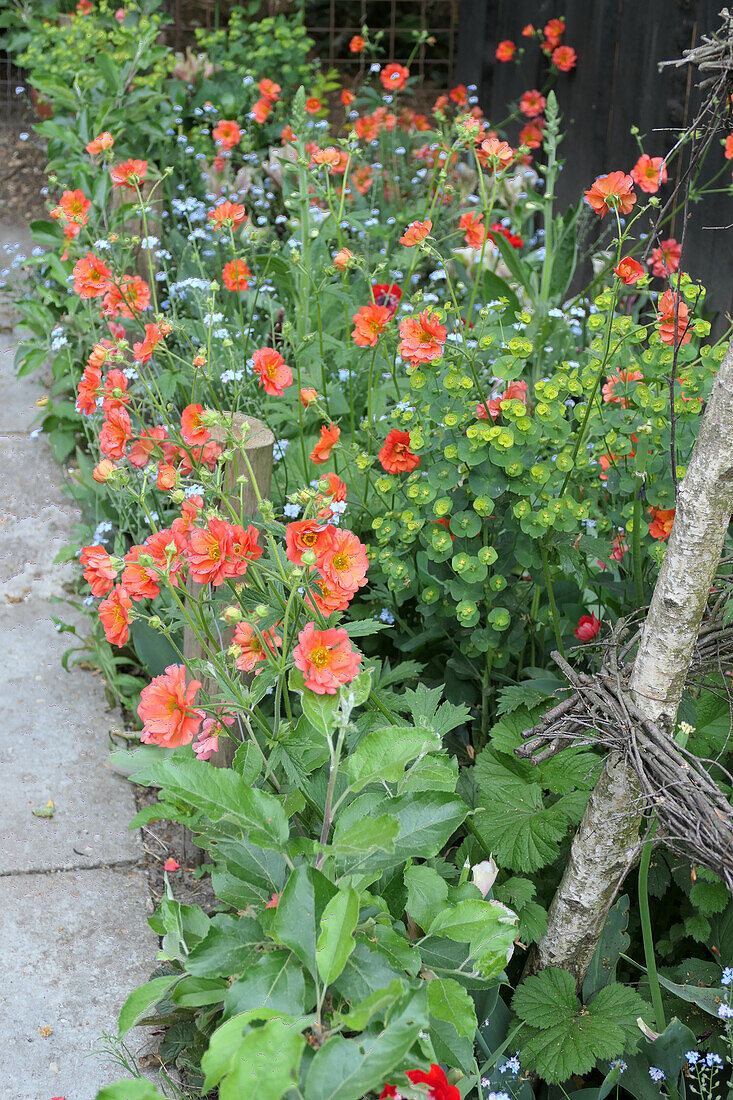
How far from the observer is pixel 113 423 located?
1671 mm

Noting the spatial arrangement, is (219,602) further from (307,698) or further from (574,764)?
(574,764)

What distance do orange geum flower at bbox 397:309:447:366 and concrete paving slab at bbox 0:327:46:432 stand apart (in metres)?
1.89

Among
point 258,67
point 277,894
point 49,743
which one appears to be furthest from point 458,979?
point 258,67

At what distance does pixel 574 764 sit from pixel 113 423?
3.07 ft

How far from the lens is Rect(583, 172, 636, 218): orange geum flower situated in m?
1.61

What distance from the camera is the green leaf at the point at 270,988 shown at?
1078 millimetres

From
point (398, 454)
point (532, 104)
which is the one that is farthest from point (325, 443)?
point (532, 104)

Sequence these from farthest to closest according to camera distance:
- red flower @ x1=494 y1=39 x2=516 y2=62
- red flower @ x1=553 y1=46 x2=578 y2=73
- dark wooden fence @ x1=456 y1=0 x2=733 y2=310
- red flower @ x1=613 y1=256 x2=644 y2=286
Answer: red flower @ x1=494 y1=39 x2=516 y2=62
red flower @ x1=553 y1=46 x2=578 y2=73
dark wooden fence @ x1=456 y1=0 x2=733 y2=310
red flower @ x1=613 y1=256 x2=644 y2=286

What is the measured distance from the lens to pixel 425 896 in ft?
4.21

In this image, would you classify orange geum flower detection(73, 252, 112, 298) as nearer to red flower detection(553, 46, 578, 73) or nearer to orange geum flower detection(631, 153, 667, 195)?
orange geum flower detection(631, 153, 667, 195)

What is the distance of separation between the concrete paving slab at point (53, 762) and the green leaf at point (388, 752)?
862mm

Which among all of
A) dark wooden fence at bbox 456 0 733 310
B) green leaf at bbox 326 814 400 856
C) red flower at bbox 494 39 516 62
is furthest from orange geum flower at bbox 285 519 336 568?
red flower at bbox 494 39 516 62

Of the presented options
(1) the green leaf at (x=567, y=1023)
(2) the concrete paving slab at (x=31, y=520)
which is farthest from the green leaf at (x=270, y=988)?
(2) the concrete paving slab at (x=31, y=520)

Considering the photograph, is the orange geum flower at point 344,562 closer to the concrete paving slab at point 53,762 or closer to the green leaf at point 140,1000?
the green leaf at point 140,1000
